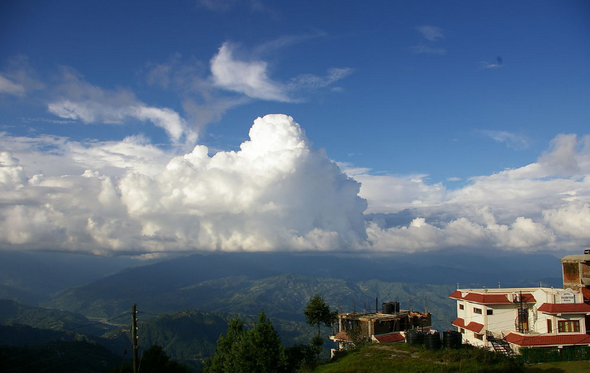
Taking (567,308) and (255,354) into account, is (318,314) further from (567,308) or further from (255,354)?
(567,308)

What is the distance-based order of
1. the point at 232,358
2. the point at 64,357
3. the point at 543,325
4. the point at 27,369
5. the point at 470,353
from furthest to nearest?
the point at 64,357 → the point at 27,369 → the point at 232,358 → the point at 543,325 → the point at 470,353

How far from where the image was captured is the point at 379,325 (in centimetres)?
7456

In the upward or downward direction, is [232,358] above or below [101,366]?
above

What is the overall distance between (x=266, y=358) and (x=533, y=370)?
104ft

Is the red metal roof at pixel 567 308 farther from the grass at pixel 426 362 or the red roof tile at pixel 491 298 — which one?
the grass at pixel 426 362

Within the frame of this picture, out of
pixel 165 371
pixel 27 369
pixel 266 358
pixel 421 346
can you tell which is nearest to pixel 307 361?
pixel 266 358

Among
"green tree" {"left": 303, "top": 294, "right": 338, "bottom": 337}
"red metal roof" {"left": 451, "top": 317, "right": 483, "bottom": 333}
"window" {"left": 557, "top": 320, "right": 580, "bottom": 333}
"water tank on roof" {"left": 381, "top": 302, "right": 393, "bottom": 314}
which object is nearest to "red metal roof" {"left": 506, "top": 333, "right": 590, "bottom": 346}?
"window" {"left": 557, "top": 320, "right": 580, "bottom": 333}

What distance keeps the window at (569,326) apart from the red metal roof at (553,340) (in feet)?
3.13

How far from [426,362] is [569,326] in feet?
67.1

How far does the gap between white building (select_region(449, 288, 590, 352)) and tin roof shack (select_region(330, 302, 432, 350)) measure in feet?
→ 46.5

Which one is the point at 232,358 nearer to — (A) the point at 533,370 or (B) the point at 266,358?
(B) the point at 266,358

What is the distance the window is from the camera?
49.3m

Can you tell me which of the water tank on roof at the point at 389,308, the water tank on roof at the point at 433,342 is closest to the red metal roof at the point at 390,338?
the water tank on roof at the point at 389,308

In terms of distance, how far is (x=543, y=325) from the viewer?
2025 inches
